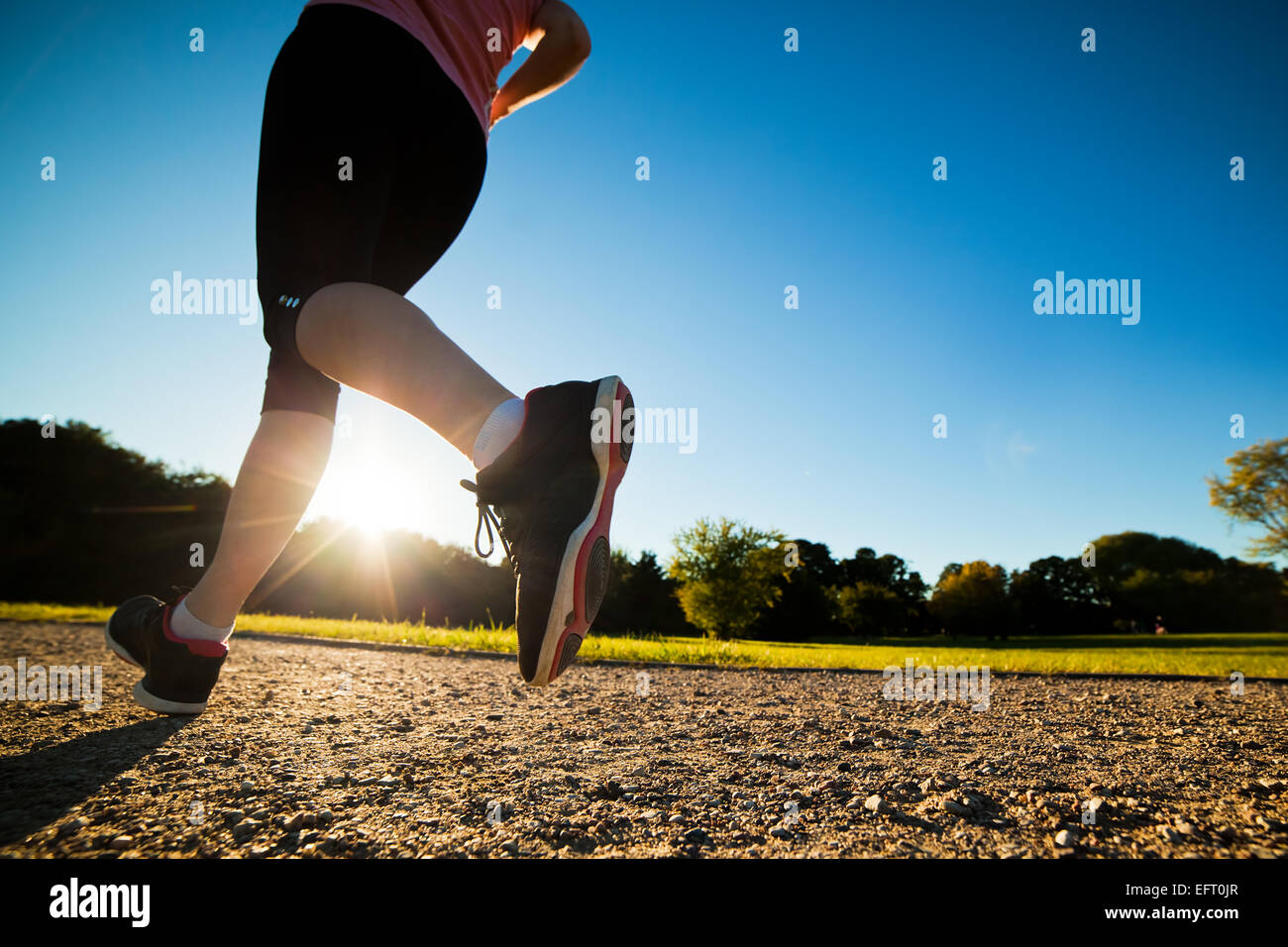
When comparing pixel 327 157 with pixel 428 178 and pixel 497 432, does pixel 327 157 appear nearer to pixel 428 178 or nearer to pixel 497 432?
pixel 428 178

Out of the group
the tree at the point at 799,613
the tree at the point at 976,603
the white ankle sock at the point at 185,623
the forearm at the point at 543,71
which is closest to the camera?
the white ankle sock at the point at 185,623

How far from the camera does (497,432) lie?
4.17ft

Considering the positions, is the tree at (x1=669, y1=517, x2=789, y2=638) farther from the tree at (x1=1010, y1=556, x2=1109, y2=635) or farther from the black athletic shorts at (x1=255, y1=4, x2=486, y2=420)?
the tree at (x1=1010, y1=556, x2=1109, y2=635)

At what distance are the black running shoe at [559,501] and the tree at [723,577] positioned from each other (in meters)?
26.8

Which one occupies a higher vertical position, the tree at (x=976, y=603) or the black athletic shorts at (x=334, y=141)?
the black athletic shorts at (x=334, y=141)

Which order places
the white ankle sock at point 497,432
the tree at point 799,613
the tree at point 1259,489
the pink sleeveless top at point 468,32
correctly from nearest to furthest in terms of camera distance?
the white ankle sock at point 497,432, the pink sleeveless top at point 468,32, the tree at point 1259,489, the tree at point 799,613

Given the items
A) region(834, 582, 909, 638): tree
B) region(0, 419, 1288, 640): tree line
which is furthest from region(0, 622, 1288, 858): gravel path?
region(834, 582, 909, 638): tree

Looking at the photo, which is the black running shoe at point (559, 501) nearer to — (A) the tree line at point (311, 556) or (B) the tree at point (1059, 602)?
(A) the tree line at point (311, 556)

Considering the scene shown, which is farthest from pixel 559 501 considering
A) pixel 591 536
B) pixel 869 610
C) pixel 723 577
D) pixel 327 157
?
pixel 869 610

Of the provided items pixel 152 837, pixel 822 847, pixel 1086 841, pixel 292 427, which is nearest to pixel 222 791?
pixel 152 837

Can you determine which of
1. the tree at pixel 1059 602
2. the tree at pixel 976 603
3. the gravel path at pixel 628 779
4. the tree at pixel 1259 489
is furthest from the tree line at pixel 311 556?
the tree at pixel 1059 602

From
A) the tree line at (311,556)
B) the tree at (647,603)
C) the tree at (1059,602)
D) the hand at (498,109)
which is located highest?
the hand at (498,109)

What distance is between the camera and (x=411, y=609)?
26.8 meters

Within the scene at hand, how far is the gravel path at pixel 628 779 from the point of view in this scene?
3.38ft
